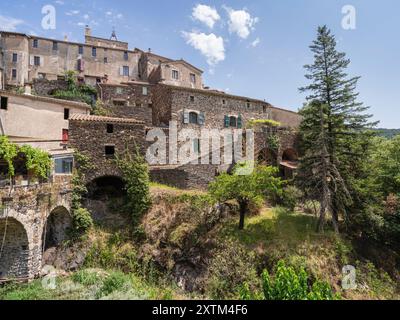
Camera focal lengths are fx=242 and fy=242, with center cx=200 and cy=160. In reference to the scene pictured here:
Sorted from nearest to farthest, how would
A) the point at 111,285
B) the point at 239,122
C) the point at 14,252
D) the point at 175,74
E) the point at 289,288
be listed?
the point at 289,288 < the point at 111,285 < the point at 14,252 < the point at 239,122 < the point at 175,74

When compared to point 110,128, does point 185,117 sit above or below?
above

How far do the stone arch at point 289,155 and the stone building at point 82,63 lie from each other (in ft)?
57.0

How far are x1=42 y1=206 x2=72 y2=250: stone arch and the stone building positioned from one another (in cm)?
2279

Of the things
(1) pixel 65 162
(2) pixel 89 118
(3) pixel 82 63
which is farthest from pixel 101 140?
(3) pixel 82 63

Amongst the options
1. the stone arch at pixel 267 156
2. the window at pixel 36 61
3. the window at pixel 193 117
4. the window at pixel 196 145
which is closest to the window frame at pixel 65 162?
the window at pixel 196 145

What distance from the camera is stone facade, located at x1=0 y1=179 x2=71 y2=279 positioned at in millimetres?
11773

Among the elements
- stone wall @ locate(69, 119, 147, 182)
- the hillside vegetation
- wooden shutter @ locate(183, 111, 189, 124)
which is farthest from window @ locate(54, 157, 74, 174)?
wooden shutter @ locate(183, 111, 189, 124)

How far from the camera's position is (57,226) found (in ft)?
52.0

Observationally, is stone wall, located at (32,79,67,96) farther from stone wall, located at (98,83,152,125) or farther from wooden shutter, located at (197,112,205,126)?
wooden shutter, located at (197,112,205,126)

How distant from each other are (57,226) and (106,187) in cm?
426

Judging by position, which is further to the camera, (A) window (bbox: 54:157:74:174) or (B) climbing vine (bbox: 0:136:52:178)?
(A) window (bbox: 54:157:74:174)

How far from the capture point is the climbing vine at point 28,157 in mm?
11781

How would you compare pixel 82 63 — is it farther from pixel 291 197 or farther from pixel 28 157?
pixel 291 197
